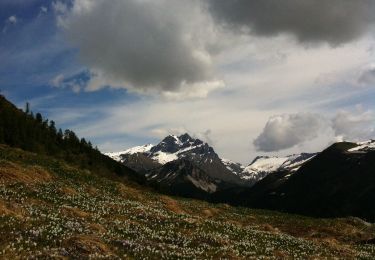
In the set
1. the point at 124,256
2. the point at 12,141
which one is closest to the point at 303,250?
the point at 124,256

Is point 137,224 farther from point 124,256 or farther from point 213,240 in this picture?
point 124,256

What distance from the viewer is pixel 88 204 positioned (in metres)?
40.8

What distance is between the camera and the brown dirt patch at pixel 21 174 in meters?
45.5

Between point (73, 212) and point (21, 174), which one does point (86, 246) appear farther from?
point (21, 174)

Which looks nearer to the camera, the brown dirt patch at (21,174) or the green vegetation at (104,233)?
the green vegetation at (104,233)

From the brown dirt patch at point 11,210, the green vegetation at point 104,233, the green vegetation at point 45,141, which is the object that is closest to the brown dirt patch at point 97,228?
the green vegetation at point 104,233

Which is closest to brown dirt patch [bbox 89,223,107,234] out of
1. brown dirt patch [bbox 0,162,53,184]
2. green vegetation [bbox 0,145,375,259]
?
green vegetation [bbox 0,145,375,259]

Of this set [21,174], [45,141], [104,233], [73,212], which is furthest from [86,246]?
[45,141]

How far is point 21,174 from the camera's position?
160ft

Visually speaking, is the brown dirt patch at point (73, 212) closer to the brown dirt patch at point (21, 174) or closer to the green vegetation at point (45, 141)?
the brown dirt patch at point (21, 174)

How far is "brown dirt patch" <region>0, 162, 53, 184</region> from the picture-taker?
45531 millimetres

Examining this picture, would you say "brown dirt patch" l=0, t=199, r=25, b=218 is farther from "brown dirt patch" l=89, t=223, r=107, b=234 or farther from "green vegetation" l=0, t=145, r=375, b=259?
"brown dirt patch" l=89, t=223, r=107, b=234

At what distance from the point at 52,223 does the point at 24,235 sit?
4154 millimetres

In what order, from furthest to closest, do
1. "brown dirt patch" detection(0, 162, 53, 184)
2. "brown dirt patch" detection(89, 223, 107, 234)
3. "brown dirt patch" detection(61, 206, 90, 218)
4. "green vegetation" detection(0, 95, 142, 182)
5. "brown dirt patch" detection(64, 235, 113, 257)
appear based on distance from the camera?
"green vegetation" detection(0, 95, 142, 182) < "brown dirt patch" detection(0, 162, 53, 184) < "brown dirt patch" detection(61, 206, 90, 218) < "brown dirt patch" detection(89, 223, 107, 234) < "brown dirt patch" detection(64, 235, 113, 257)
